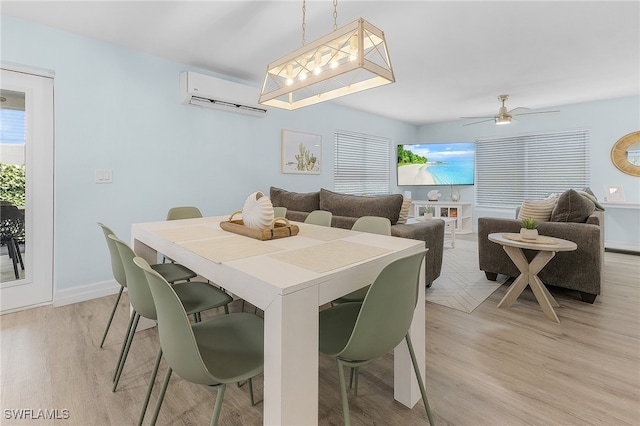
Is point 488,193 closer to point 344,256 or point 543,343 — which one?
point 543,343

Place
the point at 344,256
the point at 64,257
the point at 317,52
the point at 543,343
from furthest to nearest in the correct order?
the point at 64,257 → the point at 543,343 → the point at 317,52 → the point at 344,256

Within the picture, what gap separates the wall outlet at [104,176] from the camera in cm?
277

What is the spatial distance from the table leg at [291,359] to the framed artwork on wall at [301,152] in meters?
3.45

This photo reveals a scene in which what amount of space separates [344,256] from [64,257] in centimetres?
273

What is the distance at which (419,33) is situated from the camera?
2.64 m

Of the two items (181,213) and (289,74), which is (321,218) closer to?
(289,74)

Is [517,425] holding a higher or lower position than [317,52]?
lower

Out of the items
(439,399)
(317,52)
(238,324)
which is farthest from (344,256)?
(317,52)

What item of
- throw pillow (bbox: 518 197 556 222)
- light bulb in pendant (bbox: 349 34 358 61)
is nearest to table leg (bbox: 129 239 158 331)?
light bulb in pendant (bbox: 349 34 358 61)

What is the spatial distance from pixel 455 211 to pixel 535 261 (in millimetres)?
3941

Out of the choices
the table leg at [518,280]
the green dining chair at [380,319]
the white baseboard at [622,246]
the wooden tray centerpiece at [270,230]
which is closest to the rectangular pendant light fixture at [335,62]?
the wooden tray centerpiece at [270,230]

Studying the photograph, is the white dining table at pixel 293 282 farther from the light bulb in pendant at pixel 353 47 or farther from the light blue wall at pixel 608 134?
the light blue wall at pixel 608 134

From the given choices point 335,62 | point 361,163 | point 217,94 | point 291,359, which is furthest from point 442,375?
point 361,163

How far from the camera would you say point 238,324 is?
1.30m
